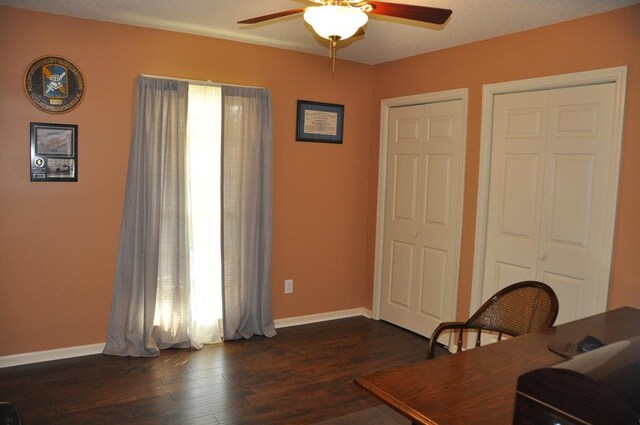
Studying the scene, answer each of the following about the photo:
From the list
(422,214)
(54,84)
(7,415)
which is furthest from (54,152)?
(422,214)

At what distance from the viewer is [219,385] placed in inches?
125

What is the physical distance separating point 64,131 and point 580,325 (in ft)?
11.1

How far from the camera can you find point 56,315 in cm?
347

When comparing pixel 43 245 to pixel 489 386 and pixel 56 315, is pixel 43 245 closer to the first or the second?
pixel 56 315

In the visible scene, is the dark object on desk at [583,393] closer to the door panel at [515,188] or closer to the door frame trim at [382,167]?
the door panel at [515,188]

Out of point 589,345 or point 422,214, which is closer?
point 589,345

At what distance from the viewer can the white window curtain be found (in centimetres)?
359

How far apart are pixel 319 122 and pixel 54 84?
214 centimetres

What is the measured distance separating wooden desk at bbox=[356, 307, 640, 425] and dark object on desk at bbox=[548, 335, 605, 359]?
28 mm

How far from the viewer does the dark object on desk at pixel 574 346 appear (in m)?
1.59

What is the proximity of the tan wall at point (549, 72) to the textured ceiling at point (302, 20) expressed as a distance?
0.29ft

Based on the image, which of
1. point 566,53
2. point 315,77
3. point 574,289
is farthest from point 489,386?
point 315,77

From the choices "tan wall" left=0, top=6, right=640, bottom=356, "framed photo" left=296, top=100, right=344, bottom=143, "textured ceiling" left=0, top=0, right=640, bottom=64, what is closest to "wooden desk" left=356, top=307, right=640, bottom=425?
"tan wall" left=0, top=6, right=640, bottom=356

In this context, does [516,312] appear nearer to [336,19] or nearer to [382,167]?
[336,19]
